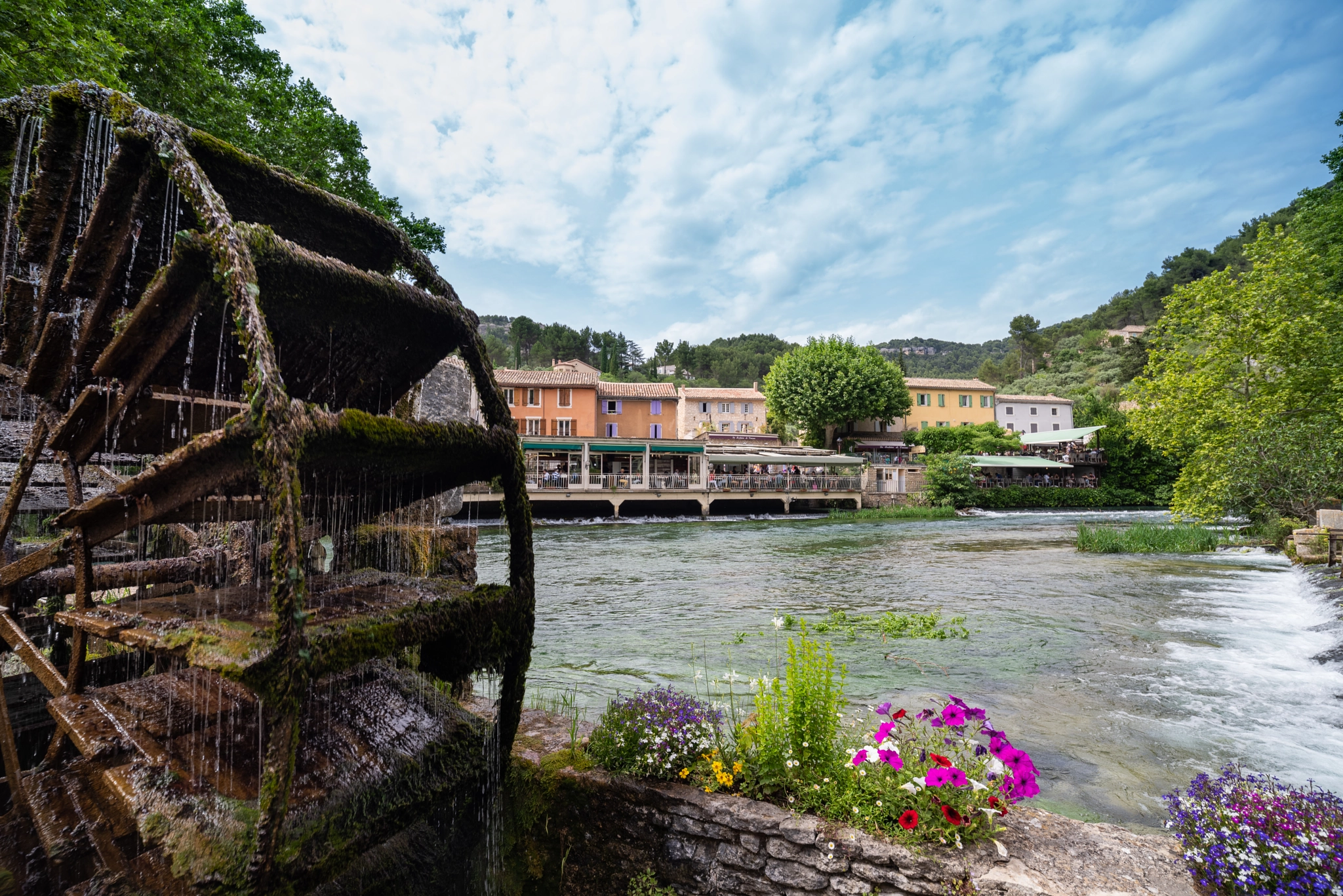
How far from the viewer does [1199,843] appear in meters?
2.36

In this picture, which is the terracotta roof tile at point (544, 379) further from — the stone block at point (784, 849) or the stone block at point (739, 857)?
the stone block at point (784, 849)

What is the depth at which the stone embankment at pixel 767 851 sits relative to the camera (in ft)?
7.77

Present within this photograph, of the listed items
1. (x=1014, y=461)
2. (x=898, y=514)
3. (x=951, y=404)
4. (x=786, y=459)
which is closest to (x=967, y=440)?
(x=1014, y=461)

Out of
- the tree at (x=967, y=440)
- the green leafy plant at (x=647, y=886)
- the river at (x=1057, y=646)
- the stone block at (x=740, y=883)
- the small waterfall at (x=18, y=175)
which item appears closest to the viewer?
the stone block at (x=740, y=883)

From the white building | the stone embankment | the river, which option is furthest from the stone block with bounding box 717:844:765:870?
the white building

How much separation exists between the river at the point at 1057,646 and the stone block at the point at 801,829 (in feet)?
7.08

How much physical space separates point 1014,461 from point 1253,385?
71.8 feet

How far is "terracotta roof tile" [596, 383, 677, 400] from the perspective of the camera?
41.7 metres

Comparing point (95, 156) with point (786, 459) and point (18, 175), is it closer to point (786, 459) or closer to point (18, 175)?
point (18, 175)

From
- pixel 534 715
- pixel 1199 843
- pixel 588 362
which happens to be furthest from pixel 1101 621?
pixel 588 362

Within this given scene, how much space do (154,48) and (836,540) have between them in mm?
20917

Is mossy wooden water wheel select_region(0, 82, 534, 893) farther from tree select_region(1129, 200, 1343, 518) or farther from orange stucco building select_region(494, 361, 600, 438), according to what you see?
orange stucco building select_region(494, 361, 600, 438)

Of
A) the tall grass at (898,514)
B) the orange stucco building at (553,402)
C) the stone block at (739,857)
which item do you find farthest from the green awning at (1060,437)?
the stone block at (739,857)

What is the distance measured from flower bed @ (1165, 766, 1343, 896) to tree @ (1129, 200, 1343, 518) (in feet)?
50.1
